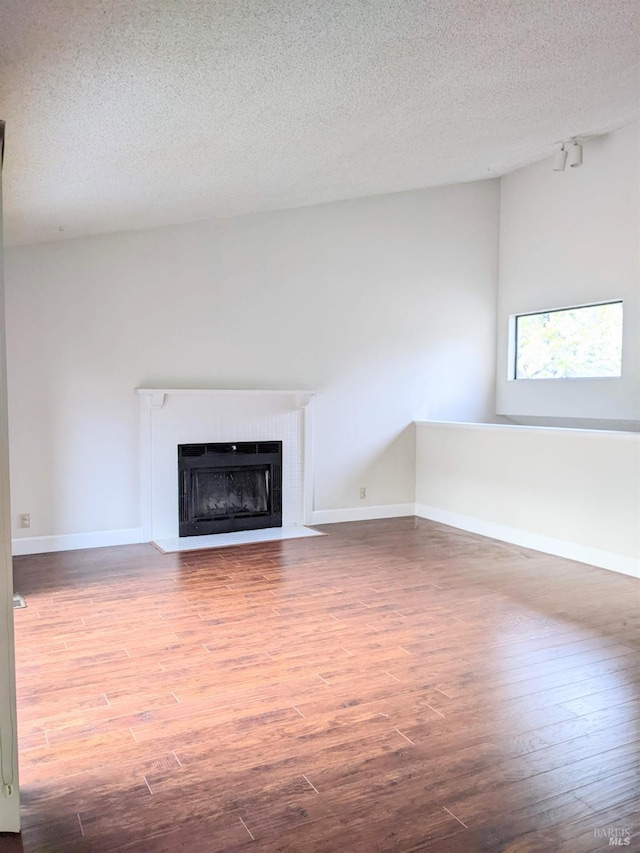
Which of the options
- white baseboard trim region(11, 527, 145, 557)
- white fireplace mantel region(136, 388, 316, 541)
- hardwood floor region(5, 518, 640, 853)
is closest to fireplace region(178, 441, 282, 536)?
white fireplace mantel region(136, 388, 316, 541)

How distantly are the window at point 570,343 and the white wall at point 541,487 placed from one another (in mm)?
1260

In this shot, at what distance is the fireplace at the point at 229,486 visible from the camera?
5691mm

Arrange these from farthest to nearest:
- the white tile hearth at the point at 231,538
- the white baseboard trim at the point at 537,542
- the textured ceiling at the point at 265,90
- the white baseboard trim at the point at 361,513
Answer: the white baseboard trim at the point at 361,513
the white tile hearth at the point at 231,538
the white baseboard trim at the point at 537,542
the textured ceiling at the point at 265,90

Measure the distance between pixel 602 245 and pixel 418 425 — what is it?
242cm

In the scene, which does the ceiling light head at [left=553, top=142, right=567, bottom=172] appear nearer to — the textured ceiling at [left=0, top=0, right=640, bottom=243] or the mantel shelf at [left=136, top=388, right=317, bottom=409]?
the textured ceiling at [left=0, top=0, right=640, bottom=243]

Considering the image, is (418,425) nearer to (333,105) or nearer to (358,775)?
(333,105)

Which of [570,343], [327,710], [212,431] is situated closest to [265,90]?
[327,710]

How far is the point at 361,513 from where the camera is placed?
6562mm

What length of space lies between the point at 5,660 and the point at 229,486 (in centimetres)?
403

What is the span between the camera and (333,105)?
9.86ft

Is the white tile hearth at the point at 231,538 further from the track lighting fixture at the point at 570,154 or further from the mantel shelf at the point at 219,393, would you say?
the track lighting fixture at the point at 570,154

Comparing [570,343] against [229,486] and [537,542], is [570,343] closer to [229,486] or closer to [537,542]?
[537,542]

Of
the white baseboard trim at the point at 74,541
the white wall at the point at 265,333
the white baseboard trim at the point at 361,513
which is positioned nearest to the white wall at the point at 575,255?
the white wall at the point at 265,333

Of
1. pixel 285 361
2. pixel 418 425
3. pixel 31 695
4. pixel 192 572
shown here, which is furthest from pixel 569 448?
pixel 31 695
